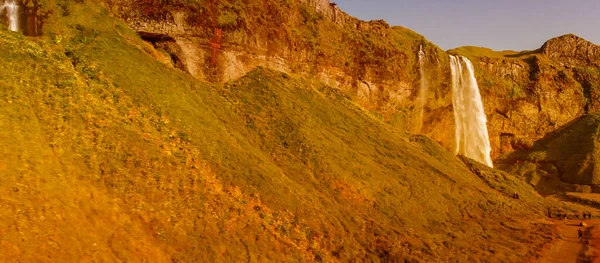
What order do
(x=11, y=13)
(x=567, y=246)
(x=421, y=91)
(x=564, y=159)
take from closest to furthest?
(x=11, y=13) → (x=567, y=246) → (x=421, y=91) → (x=564, y=159)

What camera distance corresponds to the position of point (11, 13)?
14.8 metres

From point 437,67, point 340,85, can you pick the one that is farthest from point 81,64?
point 437,67

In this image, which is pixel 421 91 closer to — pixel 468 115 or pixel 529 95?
pixel 468 115

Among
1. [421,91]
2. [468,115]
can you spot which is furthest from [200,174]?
[468,115]

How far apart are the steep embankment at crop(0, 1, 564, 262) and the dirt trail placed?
2.12 feet

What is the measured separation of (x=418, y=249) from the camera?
14.0 metres

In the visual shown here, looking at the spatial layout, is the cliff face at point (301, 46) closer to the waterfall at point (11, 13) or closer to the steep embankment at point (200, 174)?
the steep embankment at point (200, 174)

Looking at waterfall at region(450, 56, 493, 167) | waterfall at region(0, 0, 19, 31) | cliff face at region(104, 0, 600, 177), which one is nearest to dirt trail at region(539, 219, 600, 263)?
cliff face at region(104, 0, 600, 177)

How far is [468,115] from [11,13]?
33.0 m

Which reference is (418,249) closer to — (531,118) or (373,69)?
(373,69)

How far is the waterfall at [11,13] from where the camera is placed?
48.4ft

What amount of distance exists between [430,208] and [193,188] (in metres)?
10.3

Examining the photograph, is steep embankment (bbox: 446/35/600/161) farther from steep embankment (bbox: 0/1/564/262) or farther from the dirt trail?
the dirt trail

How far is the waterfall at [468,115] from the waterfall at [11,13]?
30.3m
